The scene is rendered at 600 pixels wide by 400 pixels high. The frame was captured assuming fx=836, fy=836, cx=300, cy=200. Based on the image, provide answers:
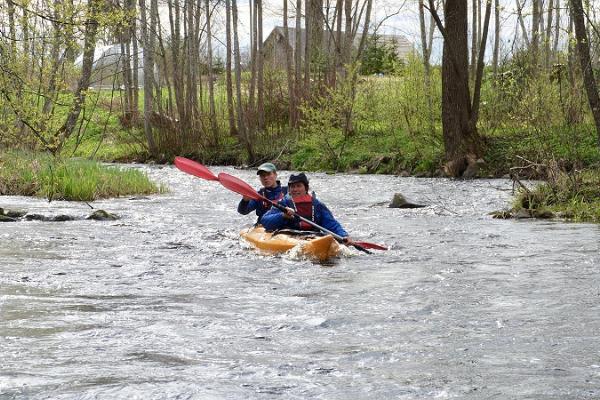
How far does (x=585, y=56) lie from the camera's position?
11227 mm

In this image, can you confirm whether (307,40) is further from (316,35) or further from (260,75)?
(316,35)

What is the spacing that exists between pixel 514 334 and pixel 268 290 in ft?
6.93

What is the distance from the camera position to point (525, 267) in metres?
7.12

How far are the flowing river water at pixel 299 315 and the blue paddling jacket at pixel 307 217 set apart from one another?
398 mm

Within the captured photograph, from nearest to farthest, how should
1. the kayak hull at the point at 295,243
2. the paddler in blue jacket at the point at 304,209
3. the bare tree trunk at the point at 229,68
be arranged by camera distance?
1. the kayak hull at the point at 295,243
2. the paddler in blue jacket at the point at 304,209
3. the bare tree trunk at the point at 229,68

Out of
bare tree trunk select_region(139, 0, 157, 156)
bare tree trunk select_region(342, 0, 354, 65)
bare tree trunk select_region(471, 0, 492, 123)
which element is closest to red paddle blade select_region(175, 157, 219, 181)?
bare tree trunk select_region(471, 0, 492, 123)

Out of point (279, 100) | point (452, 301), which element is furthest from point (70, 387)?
point (279, 100)

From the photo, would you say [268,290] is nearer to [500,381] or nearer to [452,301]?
[452,301]

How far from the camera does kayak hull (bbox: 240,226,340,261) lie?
7574mm

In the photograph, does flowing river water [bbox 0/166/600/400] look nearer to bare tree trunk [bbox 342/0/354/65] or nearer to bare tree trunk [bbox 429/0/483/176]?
bare tree trunk [bbox 429/0/483/176]

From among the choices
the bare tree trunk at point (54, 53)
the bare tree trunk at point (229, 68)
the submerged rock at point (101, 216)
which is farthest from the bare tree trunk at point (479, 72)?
the submerged rock at point (101, 216)

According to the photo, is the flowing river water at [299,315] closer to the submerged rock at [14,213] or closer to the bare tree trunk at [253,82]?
the submerged rock at [14,213]

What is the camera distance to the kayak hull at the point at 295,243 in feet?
24.8

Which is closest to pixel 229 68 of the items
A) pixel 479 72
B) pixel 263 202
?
pixel 479 72
